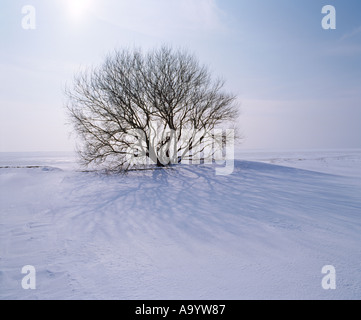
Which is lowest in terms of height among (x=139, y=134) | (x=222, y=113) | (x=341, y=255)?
(x=341, y=255)

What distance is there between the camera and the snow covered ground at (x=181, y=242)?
10.4ft

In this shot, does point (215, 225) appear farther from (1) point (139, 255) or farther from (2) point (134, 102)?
(2) point (134, 102)

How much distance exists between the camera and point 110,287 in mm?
3164

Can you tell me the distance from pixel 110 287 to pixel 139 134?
1184 centimetres

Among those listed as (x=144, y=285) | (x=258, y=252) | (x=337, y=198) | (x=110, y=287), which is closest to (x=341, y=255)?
(x=258, y=252)

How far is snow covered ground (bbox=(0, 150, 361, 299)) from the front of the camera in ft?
10.4
